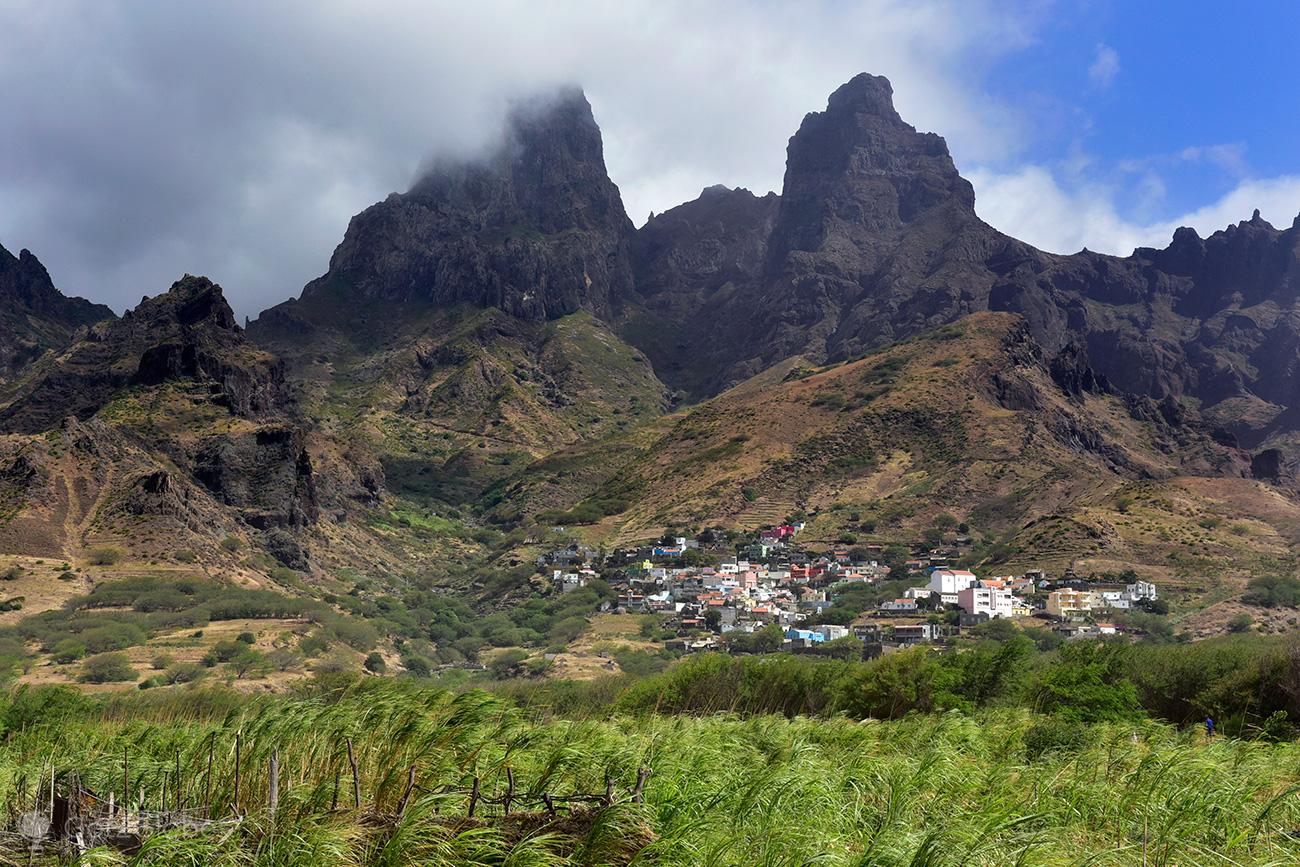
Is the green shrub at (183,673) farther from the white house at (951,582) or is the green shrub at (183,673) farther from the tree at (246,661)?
the white house at (951,582)

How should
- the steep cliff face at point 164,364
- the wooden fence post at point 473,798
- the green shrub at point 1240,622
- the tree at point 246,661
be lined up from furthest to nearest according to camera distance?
1. the steep cliff face at point 164,364
2. the green shrub at point 1240,622
3. the tree at point 246,661
4. the wooden fence post at point 473,798

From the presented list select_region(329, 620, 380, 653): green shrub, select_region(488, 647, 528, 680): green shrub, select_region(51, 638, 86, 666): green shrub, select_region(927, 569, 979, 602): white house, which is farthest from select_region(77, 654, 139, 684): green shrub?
select_region(927, 569, 979, 602): white house

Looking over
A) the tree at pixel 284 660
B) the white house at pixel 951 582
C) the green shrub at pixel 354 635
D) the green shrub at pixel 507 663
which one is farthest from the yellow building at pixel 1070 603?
the tree at pixel 284 660

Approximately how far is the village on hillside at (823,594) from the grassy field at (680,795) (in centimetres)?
5395

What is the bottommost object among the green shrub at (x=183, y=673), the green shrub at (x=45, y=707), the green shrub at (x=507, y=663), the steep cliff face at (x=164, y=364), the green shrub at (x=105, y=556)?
the green shrub at (x=507, y=663)

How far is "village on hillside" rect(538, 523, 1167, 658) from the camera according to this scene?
7750cm

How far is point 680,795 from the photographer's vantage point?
395 inches

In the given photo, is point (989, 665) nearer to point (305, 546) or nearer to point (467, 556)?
point (305, 546)

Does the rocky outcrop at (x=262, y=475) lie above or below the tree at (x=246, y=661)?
above

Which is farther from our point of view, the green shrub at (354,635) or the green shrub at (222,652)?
the green shrub at (354,635)

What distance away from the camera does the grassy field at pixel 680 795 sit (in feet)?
25.0

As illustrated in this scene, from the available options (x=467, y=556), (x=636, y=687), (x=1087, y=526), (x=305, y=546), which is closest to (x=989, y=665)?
(x=636, y=687)

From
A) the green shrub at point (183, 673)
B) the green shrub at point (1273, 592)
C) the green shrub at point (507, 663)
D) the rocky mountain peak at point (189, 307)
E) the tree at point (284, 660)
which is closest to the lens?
the green shrub at point (183, 673)

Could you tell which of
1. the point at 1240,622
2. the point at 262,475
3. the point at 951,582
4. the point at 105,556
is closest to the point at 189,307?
the point at 262,475
